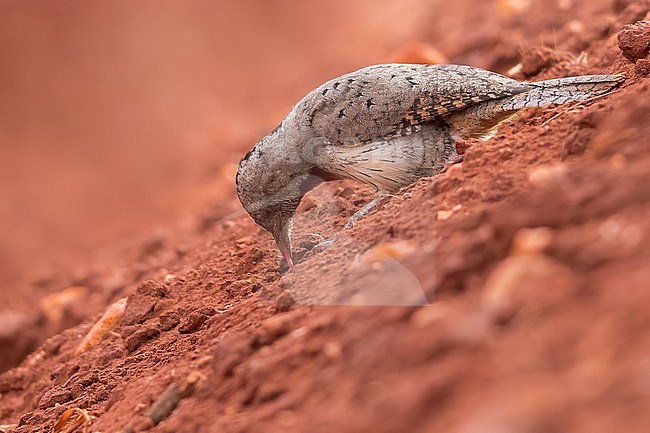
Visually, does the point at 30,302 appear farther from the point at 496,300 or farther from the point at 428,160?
the point at 496,300

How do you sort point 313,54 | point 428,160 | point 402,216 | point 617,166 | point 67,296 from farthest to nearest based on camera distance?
point 313,54, point 67,296, point 428,160, point 402,216, point 617,166

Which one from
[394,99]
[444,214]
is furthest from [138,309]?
[444,214]

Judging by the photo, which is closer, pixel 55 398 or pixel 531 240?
pixel 531 240

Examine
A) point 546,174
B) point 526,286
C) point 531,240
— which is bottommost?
point 526,286

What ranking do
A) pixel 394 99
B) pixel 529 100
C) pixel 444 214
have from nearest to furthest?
1. pixel 444 214
2. pixel 529 100
3. pixel 394 99

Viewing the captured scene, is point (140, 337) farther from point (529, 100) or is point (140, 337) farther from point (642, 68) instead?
point (642, 68)

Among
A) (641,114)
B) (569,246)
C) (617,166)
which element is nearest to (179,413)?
(569,246)

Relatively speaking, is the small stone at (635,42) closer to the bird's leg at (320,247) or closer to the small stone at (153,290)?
the bird's leg at (320,247)

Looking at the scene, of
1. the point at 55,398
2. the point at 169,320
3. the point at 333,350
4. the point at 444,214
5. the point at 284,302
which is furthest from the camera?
the point at 169,320
